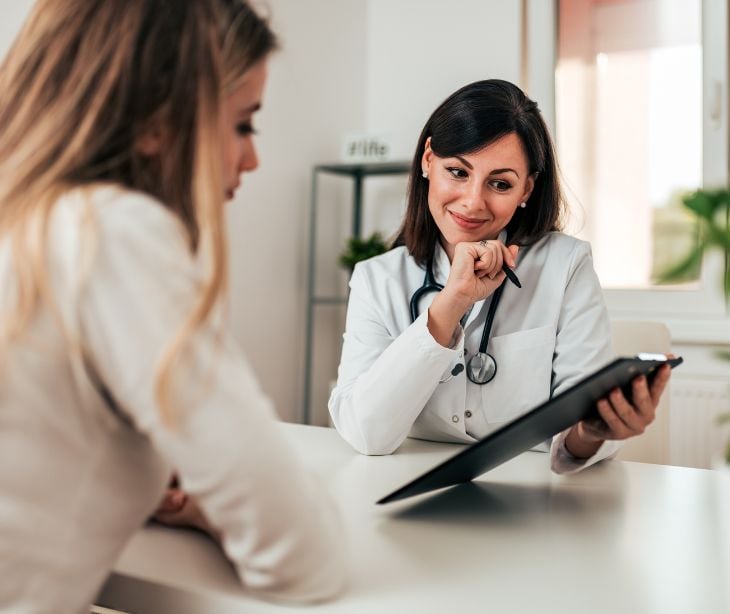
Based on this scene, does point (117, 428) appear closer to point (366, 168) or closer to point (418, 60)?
point (366, 168)

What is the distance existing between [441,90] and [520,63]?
38 cm

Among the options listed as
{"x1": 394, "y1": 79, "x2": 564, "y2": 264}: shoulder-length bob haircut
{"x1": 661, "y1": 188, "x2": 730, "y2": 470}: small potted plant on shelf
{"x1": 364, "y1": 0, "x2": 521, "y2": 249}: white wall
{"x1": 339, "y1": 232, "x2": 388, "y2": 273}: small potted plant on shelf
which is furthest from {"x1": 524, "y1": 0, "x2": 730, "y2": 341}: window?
{"x1": 661, "y1": 188, "x2": 730, "y2": 470}: small potted plant on shelf

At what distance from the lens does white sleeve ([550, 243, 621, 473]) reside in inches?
54.6

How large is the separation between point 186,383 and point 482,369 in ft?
3.05

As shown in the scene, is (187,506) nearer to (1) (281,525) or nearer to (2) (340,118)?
(1) (281,525)

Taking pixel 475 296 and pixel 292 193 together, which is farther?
pixel 292 193

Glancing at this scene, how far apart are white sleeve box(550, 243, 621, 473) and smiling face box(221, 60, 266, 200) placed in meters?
0.83

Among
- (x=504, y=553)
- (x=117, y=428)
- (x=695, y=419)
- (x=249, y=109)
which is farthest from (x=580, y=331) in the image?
(x=695, y=419)

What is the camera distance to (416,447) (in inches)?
51.2

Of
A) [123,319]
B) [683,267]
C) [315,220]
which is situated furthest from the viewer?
[315,220]

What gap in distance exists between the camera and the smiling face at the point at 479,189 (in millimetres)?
1469

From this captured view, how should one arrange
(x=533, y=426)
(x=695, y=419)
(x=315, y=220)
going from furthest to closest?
(x=315, y=220)
(x=695, y=419)
(x=533, y=426)

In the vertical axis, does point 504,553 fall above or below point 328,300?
below

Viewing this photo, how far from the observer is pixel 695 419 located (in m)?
2.93
